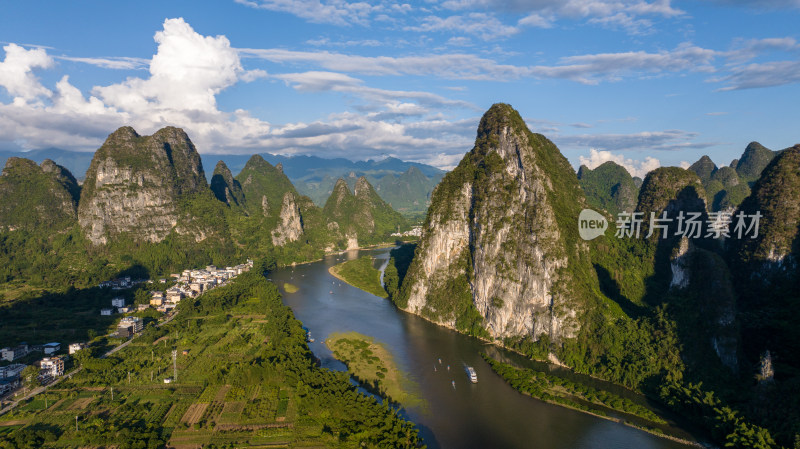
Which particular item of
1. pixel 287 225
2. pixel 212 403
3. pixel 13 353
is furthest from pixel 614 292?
pixel 287 225

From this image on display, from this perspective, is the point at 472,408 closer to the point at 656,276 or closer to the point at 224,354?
the point at 224,354

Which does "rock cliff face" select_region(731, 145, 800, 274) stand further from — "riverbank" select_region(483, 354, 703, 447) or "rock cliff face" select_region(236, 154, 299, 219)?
"rock cliff face" select_region(236, 154, 299, 219)

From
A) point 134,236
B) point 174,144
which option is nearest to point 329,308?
point 134,236

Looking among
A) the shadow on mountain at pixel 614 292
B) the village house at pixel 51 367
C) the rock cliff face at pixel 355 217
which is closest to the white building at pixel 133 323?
the village house at pixel 51 367

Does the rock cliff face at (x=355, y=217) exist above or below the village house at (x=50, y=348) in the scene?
above

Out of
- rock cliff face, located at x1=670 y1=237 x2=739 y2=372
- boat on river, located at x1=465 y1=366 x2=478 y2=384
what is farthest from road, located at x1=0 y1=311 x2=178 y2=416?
rock cliff face, located at x1=670 y1=237 x2=739 y2=372

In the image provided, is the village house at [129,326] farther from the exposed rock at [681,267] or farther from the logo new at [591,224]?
the exposed rock at [681,267]

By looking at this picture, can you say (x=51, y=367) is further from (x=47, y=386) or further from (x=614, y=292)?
(x=614, y=292)
